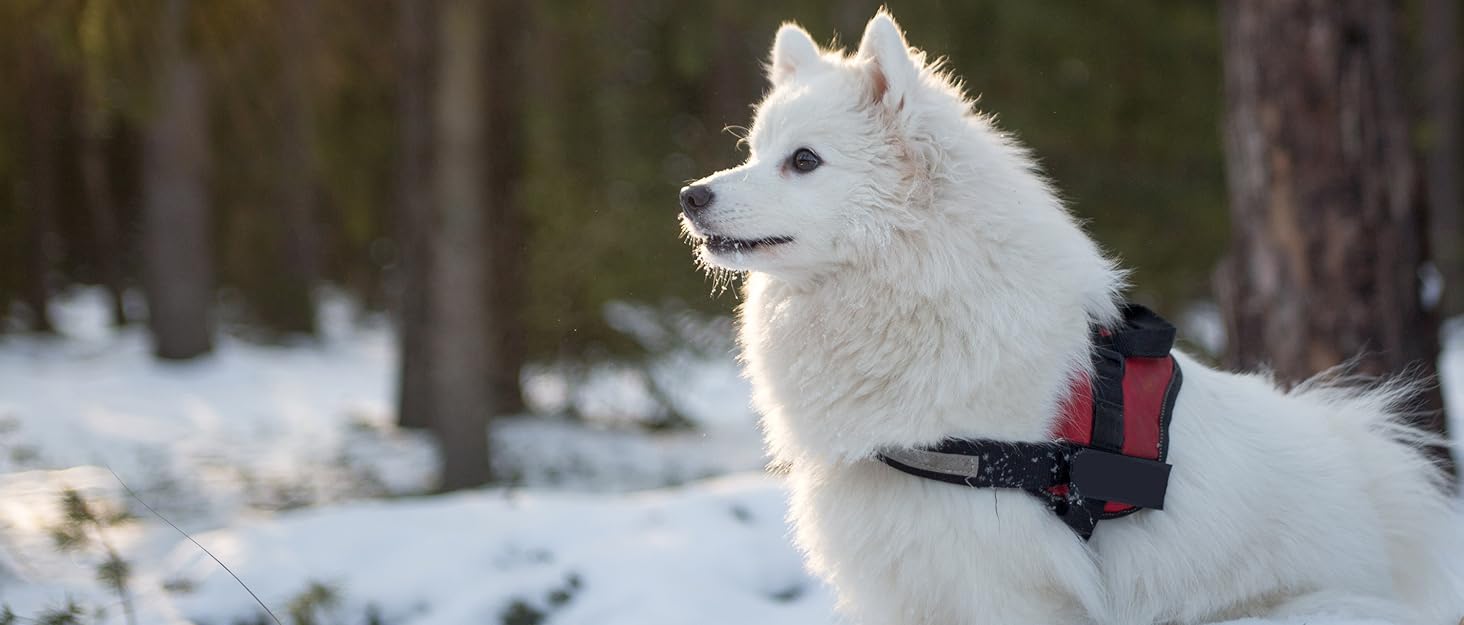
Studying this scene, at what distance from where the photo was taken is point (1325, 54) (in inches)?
175

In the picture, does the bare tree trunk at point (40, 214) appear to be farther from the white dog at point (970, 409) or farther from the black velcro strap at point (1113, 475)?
the black velcro strap at point (1113, 475)

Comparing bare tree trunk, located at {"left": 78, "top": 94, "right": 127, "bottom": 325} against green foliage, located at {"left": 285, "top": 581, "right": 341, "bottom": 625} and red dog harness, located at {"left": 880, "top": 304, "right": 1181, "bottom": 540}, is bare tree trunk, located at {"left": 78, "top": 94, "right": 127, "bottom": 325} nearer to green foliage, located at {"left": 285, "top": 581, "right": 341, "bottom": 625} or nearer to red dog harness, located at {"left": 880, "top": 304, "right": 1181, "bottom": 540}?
green foliage, located at {"left": 285, "top": 581, "right": 341, "bottom": 625}

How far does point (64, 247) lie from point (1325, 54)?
22988mm

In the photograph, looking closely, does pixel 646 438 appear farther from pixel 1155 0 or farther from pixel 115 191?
pixel 115 191

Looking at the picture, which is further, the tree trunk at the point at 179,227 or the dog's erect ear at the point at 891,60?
the tree trunk at the point at 179,227

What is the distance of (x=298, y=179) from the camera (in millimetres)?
17344

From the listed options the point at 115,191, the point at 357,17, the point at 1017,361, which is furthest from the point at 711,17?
the point at 115,191

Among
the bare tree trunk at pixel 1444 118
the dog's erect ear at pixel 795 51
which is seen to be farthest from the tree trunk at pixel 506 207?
the bare tree trunk at pixel 1444 118

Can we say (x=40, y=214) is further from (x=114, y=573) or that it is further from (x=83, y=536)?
(x=114, y=573)

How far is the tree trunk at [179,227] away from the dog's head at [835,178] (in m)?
11.7

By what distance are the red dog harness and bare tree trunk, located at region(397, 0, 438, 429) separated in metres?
5.58

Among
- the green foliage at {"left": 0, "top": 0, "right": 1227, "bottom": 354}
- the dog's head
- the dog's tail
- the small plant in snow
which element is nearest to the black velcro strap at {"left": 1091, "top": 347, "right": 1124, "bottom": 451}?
the dog's head

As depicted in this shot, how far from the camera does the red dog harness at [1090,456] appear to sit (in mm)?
2574

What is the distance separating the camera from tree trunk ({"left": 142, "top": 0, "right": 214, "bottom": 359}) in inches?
503
